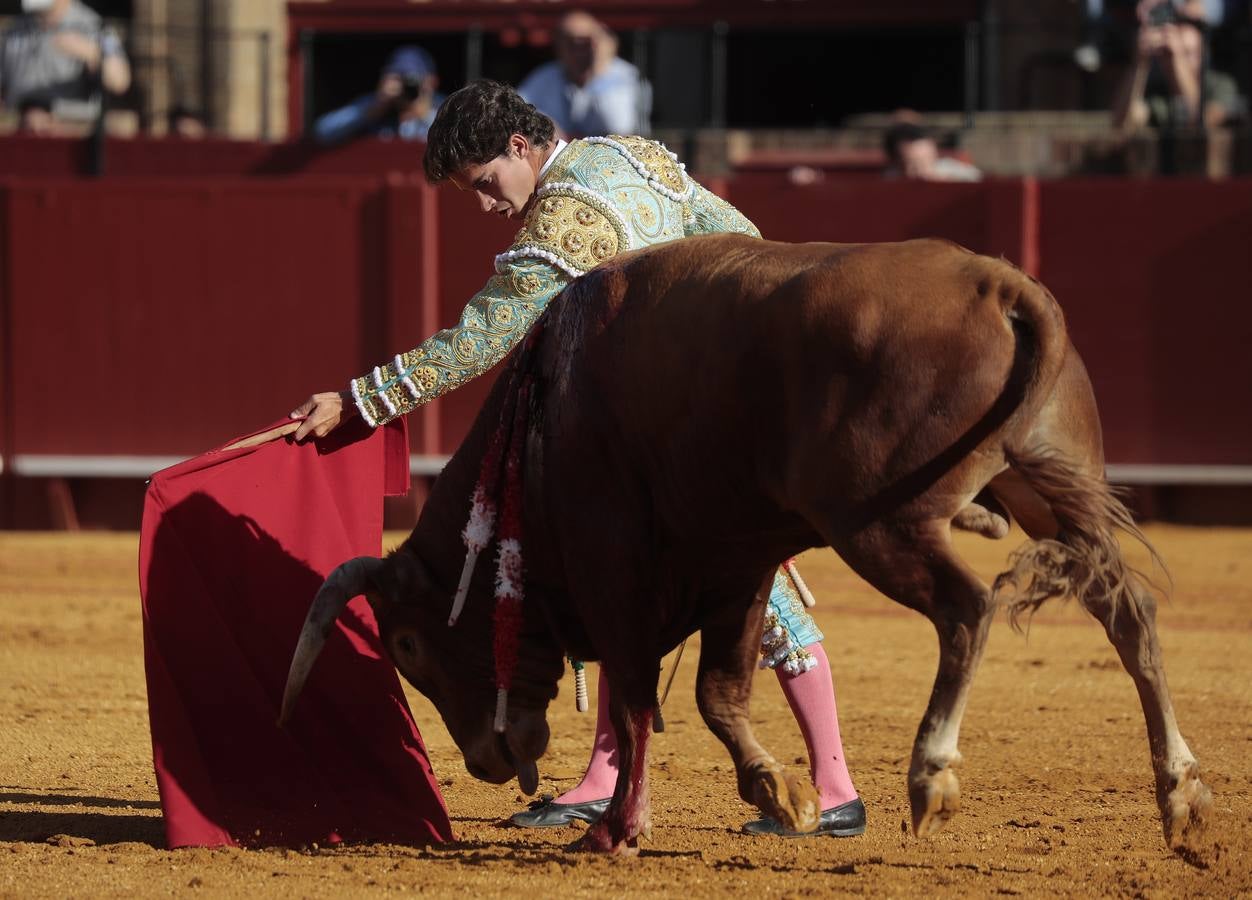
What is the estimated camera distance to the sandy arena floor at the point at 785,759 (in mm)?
3068

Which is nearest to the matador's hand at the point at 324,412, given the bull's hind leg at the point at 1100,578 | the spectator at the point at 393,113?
the bull's hind leg at the point at 1100,578

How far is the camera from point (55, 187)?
28.3 ft

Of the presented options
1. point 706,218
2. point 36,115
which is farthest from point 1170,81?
point 706,218

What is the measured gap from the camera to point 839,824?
11.2 feet

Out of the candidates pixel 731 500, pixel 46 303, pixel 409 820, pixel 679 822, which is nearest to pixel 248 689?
pixel 409 820

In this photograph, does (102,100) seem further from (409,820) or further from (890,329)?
(890,329)

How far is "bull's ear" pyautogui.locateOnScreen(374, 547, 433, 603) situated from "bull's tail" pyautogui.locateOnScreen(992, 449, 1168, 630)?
112cm

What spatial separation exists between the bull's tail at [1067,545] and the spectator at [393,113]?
22.9 ft

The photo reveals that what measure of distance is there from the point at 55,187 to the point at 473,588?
5900mm

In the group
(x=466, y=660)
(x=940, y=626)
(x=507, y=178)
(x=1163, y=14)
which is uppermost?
(x=1163, y=14)

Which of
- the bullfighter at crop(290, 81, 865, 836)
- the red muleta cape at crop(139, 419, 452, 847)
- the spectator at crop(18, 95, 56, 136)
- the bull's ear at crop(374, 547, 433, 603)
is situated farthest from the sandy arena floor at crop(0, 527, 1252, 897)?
the spectator at crop(18, 95, 56, 136)

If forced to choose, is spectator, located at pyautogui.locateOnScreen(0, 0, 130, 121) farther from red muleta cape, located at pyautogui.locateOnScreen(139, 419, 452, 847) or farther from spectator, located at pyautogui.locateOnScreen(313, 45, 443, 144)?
red muleta cape, located at pyautogui.locateOnScreen(139, 419, 452, 847)

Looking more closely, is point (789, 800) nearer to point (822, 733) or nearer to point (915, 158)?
point (822, 733)

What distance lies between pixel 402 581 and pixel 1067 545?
4.00 feet
